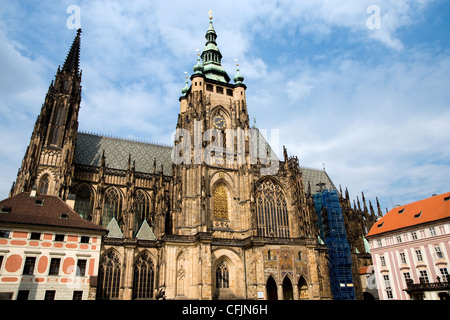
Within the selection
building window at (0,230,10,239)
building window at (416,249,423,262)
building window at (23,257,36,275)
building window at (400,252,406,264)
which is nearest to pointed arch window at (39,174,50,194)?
building window at (0,230,10,239)

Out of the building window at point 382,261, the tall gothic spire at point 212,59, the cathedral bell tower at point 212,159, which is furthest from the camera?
the tall gothic spire at point 212,59

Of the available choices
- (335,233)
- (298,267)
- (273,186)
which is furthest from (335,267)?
(273,186)

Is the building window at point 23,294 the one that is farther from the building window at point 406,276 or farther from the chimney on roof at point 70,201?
the building window at point 406,276

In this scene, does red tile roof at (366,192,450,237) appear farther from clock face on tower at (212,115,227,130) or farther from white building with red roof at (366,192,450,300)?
clock face on tower at (212,115,227,130)

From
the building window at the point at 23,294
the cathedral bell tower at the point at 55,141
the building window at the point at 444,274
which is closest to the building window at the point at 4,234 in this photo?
the building window at the point at 23,294

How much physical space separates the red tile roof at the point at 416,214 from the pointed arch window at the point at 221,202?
58.7ft

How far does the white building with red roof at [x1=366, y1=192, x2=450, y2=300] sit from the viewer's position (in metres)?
31.4

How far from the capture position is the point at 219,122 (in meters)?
44.5

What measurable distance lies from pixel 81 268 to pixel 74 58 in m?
32.0

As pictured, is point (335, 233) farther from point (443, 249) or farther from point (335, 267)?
point (443, 249)

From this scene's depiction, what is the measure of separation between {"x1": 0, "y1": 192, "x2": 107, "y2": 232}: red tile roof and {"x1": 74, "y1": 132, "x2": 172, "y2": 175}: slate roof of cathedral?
14642 millimetres

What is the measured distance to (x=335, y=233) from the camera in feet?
155

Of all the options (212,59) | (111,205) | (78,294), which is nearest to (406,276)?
(78,294)

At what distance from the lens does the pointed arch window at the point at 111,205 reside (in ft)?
131
